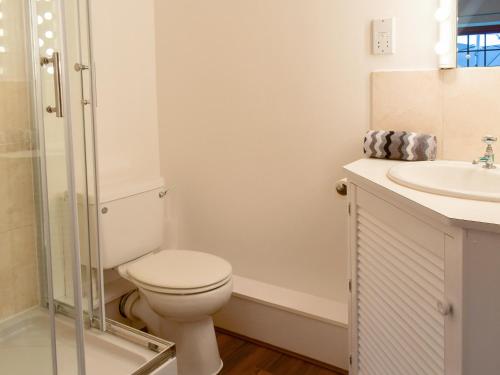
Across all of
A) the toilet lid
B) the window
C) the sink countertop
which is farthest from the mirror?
the toilet lid

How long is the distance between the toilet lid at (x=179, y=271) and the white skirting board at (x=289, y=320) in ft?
1.05

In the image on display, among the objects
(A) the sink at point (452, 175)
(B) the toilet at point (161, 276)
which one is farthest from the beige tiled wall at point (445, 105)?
(B) the toilet at point (161, 276)

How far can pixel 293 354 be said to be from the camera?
2.16 metres

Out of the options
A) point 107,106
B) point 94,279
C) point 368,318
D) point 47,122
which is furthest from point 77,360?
point 107,106

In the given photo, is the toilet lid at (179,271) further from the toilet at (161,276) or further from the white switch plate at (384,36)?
the white switch plate at (384,36)

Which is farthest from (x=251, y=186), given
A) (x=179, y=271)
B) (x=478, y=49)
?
(x=478, y=49)

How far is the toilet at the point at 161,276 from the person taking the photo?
6.21ft

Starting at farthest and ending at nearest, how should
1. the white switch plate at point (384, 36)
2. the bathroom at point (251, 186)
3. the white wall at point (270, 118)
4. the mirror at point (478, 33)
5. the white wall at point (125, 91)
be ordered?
the white wall at point (125, 91) → the white wall at point (270, 118) → the white switch plate at point (384, 36) → the mirror at point (478, 33) → the bathroom at point (251, 186)

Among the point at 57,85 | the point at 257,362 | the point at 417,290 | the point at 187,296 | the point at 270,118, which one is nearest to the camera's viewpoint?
the point at 417,290

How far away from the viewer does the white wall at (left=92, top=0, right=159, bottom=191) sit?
7.39 ft

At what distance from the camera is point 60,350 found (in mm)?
1384

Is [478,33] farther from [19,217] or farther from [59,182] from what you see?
[19,217]

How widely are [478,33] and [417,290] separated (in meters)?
1.03

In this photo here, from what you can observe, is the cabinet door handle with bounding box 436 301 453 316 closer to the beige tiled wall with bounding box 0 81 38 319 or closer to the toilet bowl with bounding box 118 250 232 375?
the toilet bowl with bounding box 118 250 232 375
